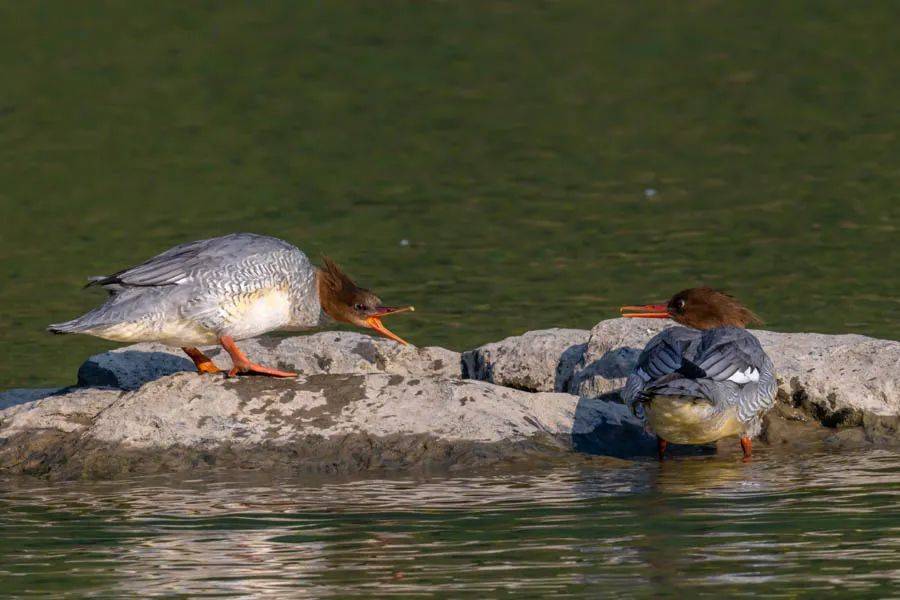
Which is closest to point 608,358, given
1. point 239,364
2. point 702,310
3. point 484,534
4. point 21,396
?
point 702,310

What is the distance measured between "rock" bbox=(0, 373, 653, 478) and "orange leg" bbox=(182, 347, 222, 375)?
0.82ft

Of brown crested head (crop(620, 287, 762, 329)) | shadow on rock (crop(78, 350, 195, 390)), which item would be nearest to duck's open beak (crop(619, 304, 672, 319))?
brown crested head (crop(620, 287, 762, 329))

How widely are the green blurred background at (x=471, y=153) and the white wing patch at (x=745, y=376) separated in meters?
3.76

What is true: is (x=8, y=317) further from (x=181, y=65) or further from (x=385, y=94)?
(x=181, y=65)

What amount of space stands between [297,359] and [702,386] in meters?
3.26

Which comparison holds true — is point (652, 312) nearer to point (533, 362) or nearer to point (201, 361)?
point (533, 362)

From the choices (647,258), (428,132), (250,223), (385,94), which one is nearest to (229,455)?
(647,258)

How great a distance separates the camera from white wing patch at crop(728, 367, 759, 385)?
995 centimetres

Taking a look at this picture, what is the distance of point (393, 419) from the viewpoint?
33.4 ft

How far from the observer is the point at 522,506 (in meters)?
8.77

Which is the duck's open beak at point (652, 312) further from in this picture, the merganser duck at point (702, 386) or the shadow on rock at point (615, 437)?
A: the shadow on rock at point (615, 437)

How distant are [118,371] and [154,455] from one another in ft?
5.74

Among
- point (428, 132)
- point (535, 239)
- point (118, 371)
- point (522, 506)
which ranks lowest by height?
point (522, 506)

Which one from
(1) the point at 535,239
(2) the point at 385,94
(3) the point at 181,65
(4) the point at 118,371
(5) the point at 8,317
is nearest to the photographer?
(4) the point at 118,371
